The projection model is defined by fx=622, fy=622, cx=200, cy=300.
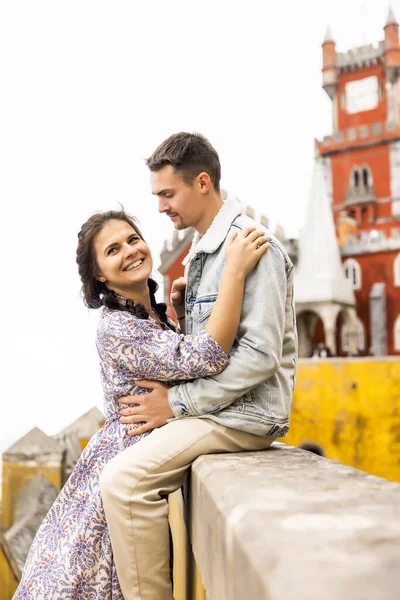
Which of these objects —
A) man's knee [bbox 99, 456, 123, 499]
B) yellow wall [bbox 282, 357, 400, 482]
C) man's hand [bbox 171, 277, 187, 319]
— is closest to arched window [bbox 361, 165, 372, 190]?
yellow wall [bbox 282, 357, 400, 482]

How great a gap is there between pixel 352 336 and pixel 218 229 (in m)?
20.1

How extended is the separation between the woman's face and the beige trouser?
0.67m

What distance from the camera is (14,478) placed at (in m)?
7.03

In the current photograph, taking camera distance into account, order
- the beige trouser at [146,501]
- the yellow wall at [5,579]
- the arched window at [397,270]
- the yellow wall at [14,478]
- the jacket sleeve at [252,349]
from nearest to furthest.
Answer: the beige trouser at [146,501]
the jacket sleeve at [252,349]
the yellow wall at [5,579]
the yellow wall at [14,478]
the arched window at [397,270]

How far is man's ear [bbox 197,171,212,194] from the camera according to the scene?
7.41ft

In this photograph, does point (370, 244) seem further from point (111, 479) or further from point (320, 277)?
point (111, 479)

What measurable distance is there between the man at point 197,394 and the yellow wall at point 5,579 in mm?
5074

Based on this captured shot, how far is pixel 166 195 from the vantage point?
227 cm

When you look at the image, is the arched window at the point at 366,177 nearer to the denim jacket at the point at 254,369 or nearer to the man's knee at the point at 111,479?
the denim jacket at the point at 254,369

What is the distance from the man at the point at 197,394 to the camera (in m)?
1.81

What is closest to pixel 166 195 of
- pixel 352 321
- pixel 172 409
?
pixel 172 409

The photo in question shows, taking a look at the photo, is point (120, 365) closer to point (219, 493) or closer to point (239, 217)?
point (239, 217)

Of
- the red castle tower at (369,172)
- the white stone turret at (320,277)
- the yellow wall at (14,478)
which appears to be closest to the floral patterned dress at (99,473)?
the yellow wall at (14,478)

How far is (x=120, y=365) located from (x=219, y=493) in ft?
3.25
